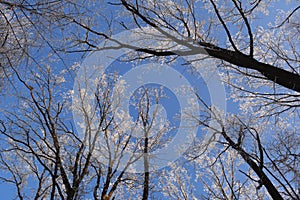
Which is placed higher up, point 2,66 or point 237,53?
point 237,53

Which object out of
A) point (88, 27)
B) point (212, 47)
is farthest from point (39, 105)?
point (212, 47)

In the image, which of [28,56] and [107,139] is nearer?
[28,56]

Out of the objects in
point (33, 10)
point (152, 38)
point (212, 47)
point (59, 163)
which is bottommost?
point (33, 10)

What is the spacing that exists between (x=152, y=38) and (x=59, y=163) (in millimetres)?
3161

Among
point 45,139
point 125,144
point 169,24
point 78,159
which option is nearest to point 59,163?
point 78,159

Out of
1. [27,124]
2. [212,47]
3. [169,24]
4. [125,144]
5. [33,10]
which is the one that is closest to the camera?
[33,10]

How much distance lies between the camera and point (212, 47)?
13.0 ft

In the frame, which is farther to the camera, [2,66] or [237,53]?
[237,53]

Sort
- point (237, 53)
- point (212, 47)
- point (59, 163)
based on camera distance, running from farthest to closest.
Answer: point (59, 163) → point (212, 47) → point (237, 53)

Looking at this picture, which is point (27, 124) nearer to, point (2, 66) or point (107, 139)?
point (107, 139)

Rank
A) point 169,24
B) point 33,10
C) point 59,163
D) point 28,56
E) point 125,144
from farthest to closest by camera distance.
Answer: point 125,144, point 59,163, point 169,24, point 28,56, point 33,10

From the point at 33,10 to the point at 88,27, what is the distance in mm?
2094

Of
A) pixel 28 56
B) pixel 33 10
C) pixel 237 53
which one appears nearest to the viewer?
pixel 33 10

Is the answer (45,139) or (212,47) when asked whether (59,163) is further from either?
(212,47)
